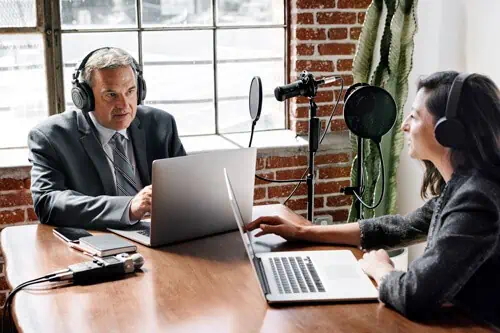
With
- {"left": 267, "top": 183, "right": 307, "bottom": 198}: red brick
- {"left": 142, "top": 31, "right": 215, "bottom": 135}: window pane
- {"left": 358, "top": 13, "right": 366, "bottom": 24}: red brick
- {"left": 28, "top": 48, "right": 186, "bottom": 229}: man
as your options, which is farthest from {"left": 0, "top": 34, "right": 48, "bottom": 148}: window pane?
{"left": 358, "top": 13, "right": 366, "bottom": 24}: red brick

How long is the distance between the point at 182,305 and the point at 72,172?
1051 millimetres

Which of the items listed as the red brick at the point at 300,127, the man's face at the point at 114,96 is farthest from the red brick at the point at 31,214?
the red brick at the point at 300,127

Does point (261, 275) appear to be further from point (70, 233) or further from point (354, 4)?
point (354, 4)

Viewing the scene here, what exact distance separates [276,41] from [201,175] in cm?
191

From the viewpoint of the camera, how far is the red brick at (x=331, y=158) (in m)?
3.93

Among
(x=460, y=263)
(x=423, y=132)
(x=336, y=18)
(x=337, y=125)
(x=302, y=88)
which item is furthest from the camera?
(x=337, y=125)

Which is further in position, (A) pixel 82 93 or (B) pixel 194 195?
(A) pixel 82 93

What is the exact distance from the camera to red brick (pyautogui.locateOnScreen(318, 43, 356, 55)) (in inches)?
155

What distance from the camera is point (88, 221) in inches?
99.4

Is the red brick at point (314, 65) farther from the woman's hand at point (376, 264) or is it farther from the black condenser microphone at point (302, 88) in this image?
the woman's hand at point (376, 264)

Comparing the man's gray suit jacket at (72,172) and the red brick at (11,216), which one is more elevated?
the man's gray suit jacket at (72,172)

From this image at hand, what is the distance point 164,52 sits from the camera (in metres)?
3.85

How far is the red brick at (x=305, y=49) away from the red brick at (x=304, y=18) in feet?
0.39

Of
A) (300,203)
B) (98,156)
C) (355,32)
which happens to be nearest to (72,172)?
(98,156)
